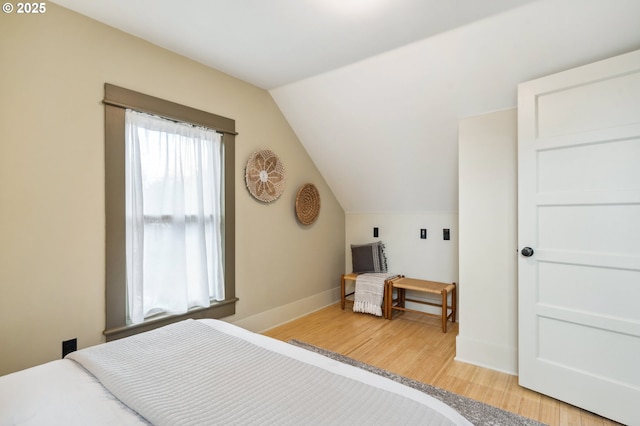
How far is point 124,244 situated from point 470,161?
274cm

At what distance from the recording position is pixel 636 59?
174 cm

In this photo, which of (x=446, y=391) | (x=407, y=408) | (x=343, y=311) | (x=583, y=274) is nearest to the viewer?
(x=407, y=408)

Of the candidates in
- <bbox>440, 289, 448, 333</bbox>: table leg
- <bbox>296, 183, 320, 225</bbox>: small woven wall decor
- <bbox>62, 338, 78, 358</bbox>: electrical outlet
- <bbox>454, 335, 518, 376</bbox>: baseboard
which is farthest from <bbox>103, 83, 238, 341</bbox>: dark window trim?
<bbox>440, 289, 448, 333</bbox>: table leg

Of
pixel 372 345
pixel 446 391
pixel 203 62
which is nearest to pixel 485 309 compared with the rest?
pixel 446 391

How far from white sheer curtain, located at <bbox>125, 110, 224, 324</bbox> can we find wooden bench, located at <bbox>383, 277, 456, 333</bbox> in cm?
186

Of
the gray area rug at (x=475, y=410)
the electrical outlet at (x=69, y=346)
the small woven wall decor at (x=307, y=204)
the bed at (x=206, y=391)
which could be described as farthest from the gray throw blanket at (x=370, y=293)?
the electrical outlet at (x=69, y=346)

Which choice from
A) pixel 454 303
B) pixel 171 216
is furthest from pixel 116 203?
pixel 454 303

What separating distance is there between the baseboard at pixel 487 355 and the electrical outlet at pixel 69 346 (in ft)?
9.24

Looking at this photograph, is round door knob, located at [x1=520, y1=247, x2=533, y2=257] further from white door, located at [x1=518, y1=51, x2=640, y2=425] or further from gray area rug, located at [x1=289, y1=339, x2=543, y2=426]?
gray area rug, located at [x1=289, y1=339, x2=543, y2=426]

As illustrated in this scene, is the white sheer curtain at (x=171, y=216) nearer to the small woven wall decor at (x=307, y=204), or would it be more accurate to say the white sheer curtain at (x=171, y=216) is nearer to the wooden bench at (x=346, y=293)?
the small woven wall decor at (x=307, y=204)

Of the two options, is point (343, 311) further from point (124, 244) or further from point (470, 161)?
point (124, 244)

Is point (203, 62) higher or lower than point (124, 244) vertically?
higher

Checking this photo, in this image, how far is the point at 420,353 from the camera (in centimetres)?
273

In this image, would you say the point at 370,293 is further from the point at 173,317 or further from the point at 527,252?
the point at 173,317
